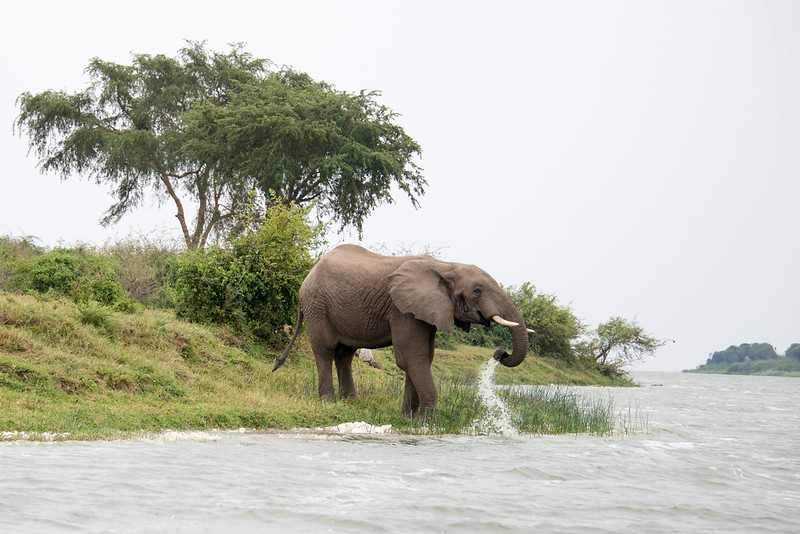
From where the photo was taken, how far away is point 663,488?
9.57m

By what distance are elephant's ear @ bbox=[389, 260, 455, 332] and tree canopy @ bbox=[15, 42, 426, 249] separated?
18.5 meters

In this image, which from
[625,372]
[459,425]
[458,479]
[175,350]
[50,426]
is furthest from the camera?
[625,372]

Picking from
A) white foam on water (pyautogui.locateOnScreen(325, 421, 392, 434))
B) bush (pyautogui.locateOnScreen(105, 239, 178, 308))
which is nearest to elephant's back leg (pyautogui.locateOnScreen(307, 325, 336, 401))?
white foam on water (pyautogui.locateOnScreen(325, 421, 392, 434))

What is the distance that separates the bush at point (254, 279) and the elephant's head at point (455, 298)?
6.65 m

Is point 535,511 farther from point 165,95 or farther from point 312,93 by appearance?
point 165,95

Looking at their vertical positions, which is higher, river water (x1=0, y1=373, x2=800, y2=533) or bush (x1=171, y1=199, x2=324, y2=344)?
bush (x1=171, y1=199, x2=324, y2=344)

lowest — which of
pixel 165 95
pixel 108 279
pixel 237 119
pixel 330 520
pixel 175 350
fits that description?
pixel 330 520

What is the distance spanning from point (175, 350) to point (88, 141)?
96.7 feet

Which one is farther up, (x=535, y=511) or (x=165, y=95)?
(x=165, y=95)

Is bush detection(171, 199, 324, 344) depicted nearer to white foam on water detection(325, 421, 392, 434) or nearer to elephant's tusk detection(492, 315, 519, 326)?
white foam on water detection(325, 421, 392, 434)

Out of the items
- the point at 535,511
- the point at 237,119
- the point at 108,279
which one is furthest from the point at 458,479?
the point at 237,119

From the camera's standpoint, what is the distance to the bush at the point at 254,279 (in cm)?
1898

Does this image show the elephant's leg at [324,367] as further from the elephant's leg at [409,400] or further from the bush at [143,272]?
the bush at [143,272]

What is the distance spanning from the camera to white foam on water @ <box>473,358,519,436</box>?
1377 cm
